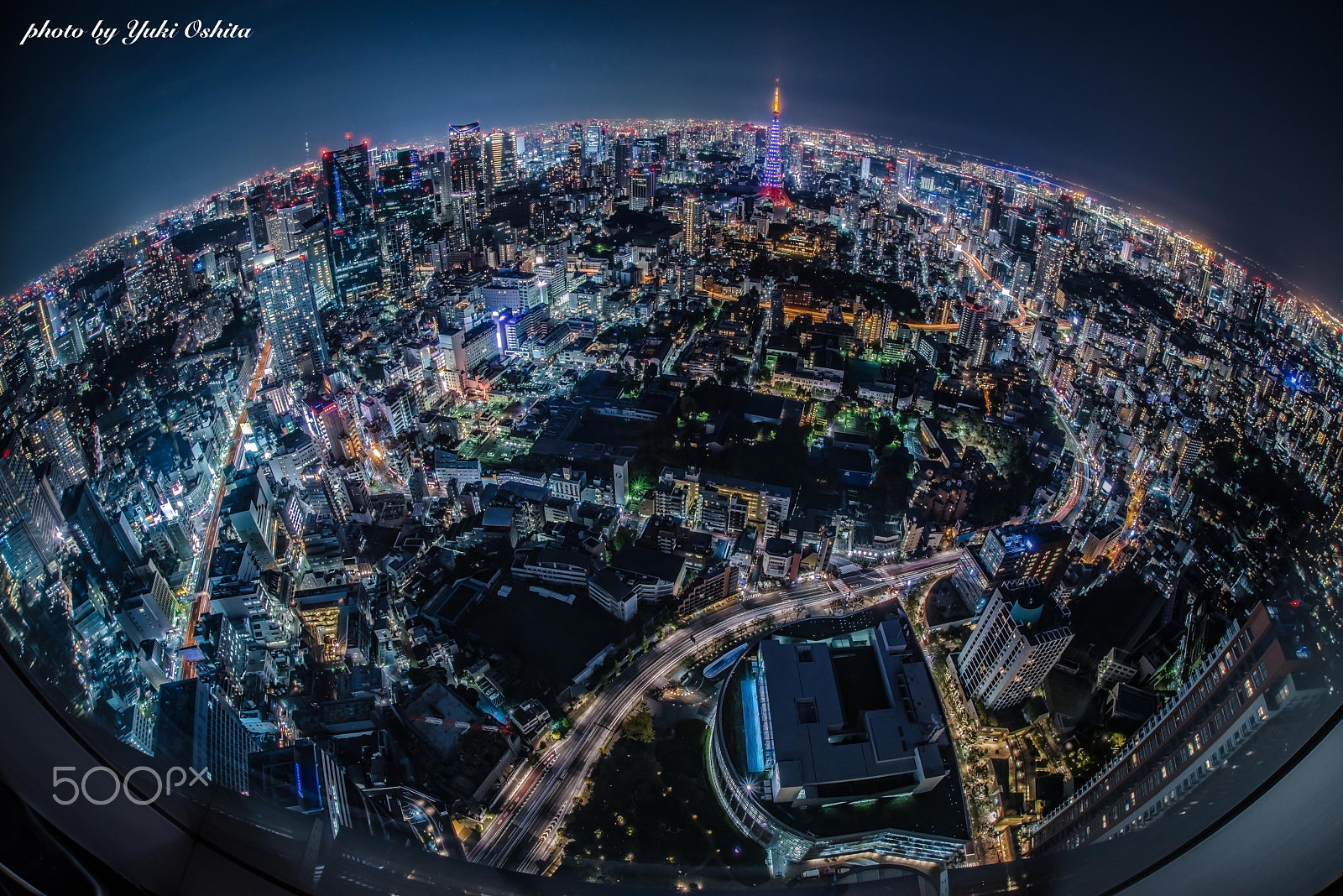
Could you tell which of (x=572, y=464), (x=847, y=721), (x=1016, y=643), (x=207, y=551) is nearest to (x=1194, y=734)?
(x=847, y=721)

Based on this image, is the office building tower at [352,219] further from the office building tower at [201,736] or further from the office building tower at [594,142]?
the office building tower at [201,736]

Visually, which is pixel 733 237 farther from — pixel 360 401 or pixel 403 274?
pixel 360 401

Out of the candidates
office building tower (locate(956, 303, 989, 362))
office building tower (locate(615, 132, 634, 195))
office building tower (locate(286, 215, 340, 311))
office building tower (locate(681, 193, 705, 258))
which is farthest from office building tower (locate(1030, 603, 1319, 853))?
office building tower (locate(615, 132, 634, 195))

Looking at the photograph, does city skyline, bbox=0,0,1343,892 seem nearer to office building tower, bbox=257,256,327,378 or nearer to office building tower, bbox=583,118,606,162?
office building tower, bbox=257,256,327,378

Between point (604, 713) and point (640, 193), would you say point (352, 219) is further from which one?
point (604, 713)
